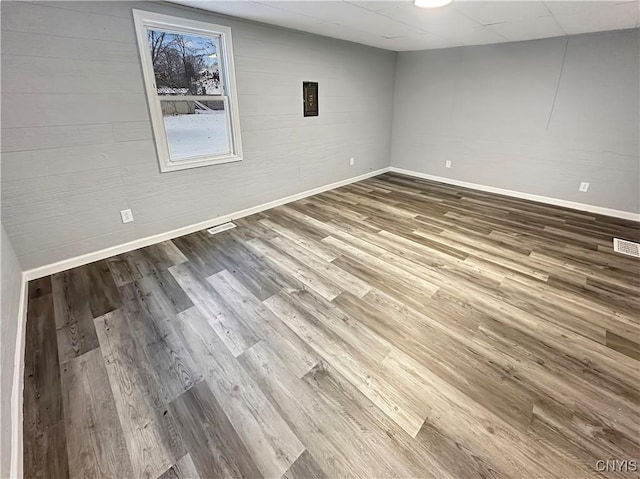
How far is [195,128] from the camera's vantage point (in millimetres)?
3180

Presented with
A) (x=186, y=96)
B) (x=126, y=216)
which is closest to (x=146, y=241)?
(x=126, y=216)

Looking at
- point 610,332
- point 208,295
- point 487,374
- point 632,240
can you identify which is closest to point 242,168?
point 208,295

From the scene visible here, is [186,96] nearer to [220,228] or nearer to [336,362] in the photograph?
[220,228]

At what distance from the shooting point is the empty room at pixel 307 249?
1339mm

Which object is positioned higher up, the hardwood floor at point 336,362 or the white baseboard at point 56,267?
the white baseboard at point 56,267

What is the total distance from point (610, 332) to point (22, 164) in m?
4.38

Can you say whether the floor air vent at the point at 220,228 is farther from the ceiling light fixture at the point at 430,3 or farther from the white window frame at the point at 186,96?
the ceiling light fixture at the point at 430,3

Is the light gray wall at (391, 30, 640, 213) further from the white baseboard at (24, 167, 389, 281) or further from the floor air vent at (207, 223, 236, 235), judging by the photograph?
the floor air vent at (207, 223, 236, 235)

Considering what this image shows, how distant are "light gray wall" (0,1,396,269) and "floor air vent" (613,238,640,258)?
12.5 feet

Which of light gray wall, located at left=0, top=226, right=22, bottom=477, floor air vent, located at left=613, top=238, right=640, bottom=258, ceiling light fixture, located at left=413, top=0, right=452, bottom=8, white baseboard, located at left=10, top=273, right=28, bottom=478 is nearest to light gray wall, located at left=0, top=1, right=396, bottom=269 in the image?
light gray wall, located at left=0, top=226, right=22, bottom=477

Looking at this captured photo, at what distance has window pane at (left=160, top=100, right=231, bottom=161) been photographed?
292cm

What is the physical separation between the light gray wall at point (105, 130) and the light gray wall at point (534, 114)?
1.96 m

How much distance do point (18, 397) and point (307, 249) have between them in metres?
2.15

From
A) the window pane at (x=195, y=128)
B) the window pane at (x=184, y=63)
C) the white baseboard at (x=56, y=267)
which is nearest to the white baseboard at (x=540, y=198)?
the white baseboard at (x=56, y=267)
